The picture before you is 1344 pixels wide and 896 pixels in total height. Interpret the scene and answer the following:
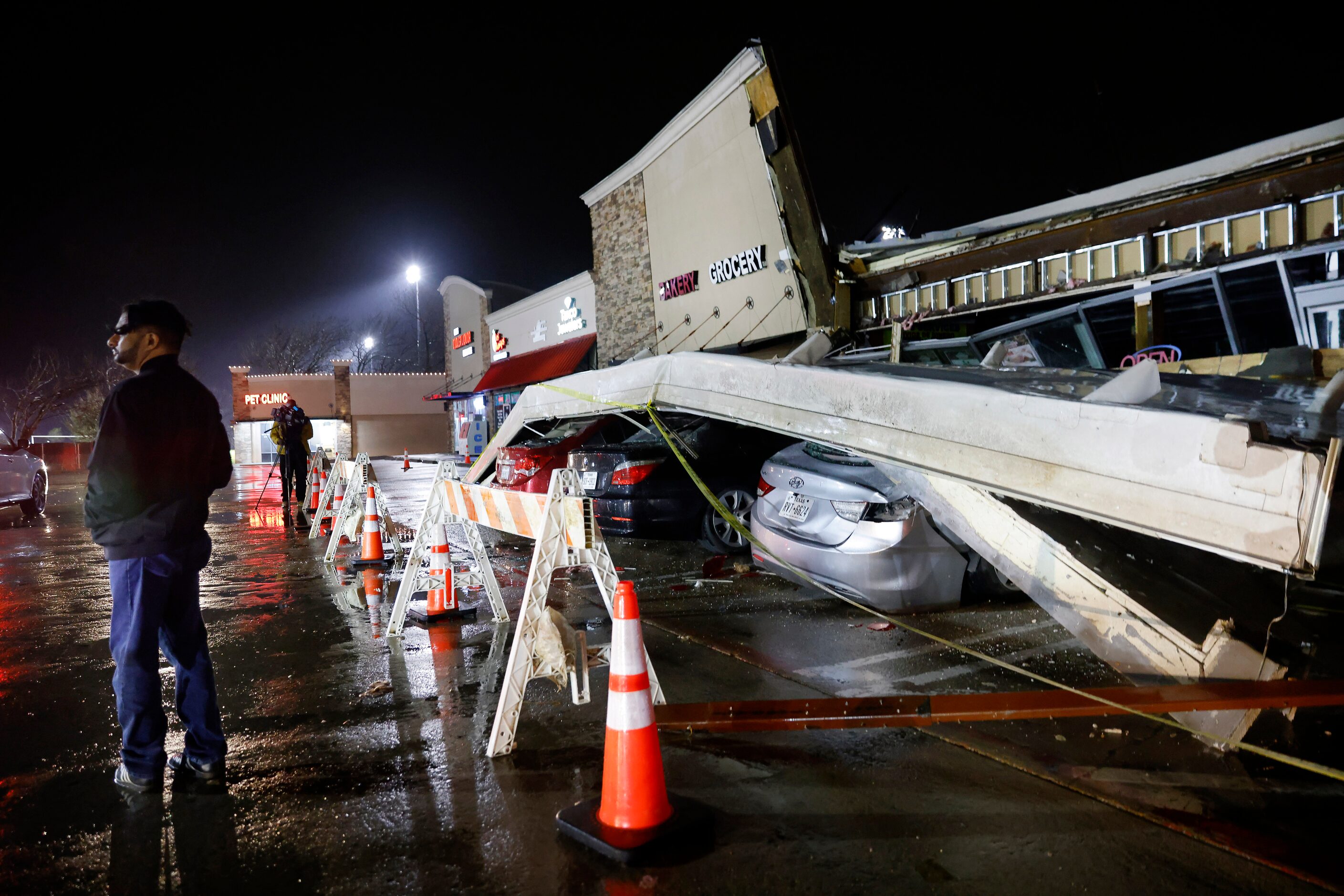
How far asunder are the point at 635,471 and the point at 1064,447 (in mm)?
5411

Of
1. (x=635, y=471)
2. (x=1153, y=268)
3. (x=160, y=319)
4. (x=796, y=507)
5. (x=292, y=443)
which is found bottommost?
(x=796, y=507)

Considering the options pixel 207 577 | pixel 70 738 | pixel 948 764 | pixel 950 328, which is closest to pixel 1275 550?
pixel 948 764

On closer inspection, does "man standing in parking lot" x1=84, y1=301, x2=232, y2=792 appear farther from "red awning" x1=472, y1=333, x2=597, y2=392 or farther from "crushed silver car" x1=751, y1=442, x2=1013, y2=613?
"red awning" x1=472, y1=333, x2=597, y2=392

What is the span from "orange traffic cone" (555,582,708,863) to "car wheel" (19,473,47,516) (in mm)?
16175

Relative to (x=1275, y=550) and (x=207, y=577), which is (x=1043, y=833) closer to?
(x=1275, y=550)

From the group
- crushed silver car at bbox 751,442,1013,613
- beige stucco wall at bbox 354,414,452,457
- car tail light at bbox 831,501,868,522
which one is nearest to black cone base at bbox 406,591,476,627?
crushed silver car at bbox 751,442,1013,613

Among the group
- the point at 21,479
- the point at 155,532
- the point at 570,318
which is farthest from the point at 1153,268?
the point at 21,479

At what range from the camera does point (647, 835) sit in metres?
2.67

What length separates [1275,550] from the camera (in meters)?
2.66

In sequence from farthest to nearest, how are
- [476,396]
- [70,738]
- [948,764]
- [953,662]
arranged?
[476,396] < [953,662] < [70,738] < [948,764]

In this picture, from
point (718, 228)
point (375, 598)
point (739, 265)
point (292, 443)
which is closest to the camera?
point (375, 598)

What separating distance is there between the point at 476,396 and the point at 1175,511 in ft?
102

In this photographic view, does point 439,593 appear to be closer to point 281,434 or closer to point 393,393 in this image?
point 281,434

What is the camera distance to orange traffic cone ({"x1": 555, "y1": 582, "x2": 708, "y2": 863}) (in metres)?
2.71
